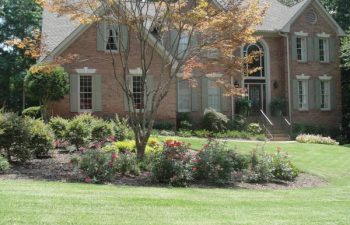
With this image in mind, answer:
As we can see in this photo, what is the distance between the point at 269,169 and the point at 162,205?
6.10 metres

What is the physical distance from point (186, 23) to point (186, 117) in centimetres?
1269

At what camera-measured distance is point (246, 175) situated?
1325 centimetres

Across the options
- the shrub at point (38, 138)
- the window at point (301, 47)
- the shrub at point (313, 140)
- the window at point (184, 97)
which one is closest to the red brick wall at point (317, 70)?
the window at point (301, 47)

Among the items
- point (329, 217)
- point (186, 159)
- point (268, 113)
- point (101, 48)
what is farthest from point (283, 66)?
point (329, 217)

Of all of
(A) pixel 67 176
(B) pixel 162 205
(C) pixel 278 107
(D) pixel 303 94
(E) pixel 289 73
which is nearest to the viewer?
(B) pixel 162 205

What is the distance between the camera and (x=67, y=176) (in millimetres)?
11844

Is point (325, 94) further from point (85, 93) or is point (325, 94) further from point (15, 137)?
point (15, 137)

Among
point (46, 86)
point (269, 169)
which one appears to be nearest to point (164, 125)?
point (46, 86)

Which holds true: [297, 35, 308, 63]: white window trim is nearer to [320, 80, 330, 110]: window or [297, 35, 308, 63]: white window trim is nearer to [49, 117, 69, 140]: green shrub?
[320, 80, 330, 110]: window

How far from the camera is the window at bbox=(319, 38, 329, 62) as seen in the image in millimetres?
31016

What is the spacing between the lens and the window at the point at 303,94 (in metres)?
30.3

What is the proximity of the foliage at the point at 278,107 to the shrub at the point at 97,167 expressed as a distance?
1921cm

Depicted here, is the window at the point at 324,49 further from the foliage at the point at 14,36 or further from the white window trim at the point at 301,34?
the foliage at the point at 14,36

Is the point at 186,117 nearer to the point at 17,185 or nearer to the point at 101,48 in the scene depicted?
the point at 101,48
